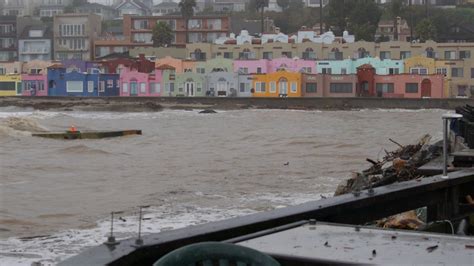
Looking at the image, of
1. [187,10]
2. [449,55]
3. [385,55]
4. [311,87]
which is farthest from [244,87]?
[187,10]

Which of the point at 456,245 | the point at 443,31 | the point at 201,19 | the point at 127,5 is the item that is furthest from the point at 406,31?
the point at 456,245

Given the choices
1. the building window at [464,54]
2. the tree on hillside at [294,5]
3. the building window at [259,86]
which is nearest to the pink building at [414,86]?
the building window at [464,54]

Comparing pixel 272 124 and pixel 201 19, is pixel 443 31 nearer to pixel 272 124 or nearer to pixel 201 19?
pixel 201 19

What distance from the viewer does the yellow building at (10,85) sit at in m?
78.4

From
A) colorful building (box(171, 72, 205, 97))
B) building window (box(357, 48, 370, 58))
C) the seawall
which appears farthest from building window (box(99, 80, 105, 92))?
building window (box(357, 48, 370, 58))

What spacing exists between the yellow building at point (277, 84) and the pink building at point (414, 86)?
23.5 ft

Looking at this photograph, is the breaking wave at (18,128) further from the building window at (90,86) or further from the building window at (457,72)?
the building window at (457,72)

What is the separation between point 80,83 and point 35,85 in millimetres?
4820

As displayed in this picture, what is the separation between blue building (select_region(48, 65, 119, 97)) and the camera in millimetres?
74750

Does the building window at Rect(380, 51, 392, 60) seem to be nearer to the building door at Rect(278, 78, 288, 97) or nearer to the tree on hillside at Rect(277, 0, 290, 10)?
the building door at Rect(278, 78, 288, 97)

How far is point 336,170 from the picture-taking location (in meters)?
23.0

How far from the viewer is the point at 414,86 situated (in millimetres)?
69312

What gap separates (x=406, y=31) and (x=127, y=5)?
6793 centimetres

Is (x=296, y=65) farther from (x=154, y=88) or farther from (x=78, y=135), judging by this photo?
(x=78, y=135)
